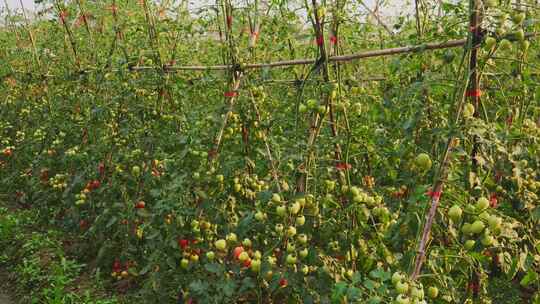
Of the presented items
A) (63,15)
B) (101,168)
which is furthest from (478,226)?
(63,15)

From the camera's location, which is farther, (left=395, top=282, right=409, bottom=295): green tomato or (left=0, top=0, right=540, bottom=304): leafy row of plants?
(left=0, top=0, right=540, bottom=304): leafy row of plants

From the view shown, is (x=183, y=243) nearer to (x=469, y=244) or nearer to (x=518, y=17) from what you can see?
(x=469, y=244)

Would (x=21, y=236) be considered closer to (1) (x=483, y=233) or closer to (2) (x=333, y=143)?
(2) (x=333, y=143)

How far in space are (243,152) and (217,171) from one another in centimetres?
16

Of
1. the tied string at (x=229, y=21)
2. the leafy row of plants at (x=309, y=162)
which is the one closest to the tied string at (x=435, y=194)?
the leafy row of plants at (x=309, y=162)

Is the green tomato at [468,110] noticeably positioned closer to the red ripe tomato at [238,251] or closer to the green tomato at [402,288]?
the green tomato at [402,288]

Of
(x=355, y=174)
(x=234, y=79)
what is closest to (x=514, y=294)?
(x=355, y=174)

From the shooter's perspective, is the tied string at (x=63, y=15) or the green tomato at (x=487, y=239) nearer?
the green tomato at (x=487, y=239)

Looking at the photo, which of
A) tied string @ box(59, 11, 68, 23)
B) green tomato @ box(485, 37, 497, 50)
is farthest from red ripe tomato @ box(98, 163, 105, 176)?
green tomato @ box(485, 37, 497, 50)

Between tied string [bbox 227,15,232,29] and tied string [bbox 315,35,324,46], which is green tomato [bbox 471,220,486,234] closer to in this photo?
tied string [bbox 315,35,324,46]

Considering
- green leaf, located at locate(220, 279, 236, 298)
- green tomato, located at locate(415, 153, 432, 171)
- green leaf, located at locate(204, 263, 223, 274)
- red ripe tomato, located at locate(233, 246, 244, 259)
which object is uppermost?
green tomato, located at locate(415, 153, 432, 171)

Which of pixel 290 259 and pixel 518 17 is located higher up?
pixel 518 17

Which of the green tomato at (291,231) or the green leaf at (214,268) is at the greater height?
the green tomato at (291,231)

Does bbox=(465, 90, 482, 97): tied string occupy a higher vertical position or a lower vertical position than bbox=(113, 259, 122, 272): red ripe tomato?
higher
